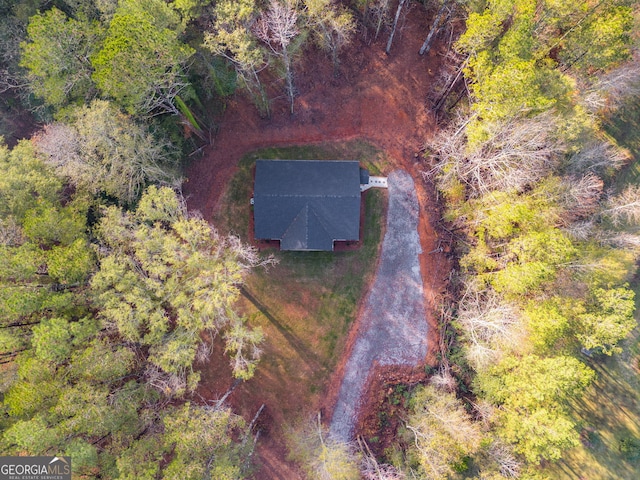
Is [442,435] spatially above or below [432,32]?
below

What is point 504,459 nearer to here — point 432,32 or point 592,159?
point 592,159

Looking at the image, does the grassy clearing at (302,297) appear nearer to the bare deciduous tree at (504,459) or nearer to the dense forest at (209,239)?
the dense forest at (209,239)

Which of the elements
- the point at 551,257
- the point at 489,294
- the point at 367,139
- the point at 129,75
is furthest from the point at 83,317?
the point at 551,257

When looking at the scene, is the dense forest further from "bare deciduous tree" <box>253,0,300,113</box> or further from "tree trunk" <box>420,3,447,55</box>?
"tree trunk" <box>420,3,447,55</box>

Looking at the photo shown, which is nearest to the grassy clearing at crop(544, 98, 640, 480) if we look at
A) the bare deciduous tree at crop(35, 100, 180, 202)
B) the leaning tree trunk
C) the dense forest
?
the dense forest

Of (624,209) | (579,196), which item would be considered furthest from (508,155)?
(624,209)

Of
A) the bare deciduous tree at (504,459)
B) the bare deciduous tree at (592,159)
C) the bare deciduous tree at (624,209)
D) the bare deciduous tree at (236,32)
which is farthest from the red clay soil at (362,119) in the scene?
the bare deciduous tree at (624,209)
